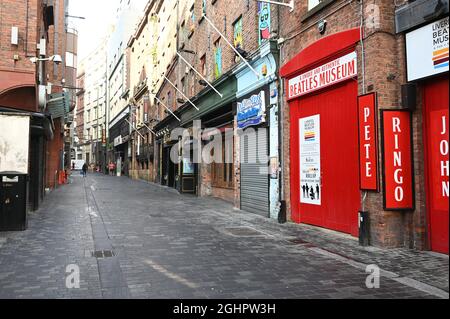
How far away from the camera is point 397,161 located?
7.42 metres

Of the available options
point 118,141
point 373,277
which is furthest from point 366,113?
point 118,141

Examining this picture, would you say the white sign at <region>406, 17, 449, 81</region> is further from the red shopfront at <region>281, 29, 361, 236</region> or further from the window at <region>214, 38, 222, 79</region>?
the window at <region>214, 38, 222, 79</region>

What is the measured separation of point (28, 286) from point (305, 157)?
23.1ft

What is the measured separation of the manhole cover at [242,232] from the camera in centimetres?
923

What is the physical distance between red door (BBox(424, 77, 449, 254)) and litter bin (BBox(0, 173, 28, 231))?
833 cm

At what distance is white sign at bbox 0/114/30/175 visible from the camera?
32.0ft

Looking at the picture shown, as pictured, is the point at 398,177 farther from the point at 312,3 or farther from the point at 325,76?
the point at 312,3

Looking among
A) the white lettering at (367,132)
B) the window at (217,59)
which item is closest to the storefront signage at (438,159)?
the white lettering at (367,132)

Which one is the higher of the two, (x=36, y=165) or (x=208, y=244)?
(x=36, y=165)

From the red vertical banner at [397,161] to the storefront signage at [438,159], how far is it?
0.39 metres

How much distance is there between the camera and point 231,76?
49.3 ft

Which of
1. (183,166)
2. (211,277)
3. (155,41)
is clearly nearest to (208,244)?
(211,277)

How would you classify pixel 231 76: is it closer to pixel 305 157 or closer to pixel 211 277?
pixel 305 157

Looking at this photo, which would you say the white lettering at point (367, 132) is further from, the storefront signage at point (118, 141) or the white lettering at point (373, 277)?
the storefront signage at point (118, 141)
